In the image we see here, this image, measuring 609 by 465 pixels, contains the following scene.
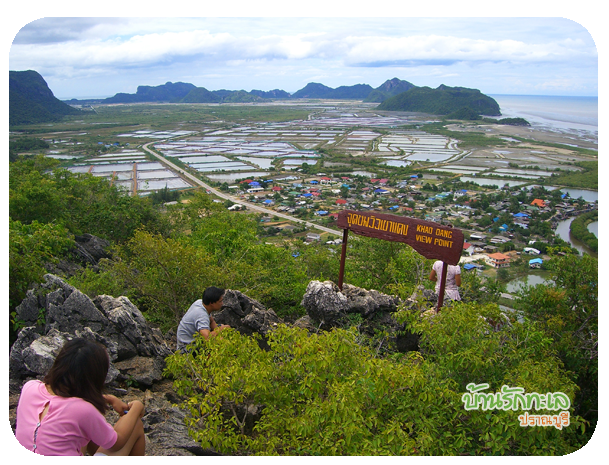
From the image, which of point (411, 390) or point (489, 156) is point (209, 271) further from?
point (489, 156)

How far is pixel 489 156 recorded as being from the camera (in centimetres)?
7556

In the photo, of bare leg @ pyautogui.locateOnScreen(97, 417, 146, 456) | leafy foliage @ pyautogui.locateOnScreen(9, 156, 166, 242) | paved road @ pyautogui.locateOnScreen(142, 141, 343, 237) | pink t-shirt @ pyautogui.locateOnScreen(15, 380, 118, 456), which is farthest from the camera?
paved road @ pyautogui.locateOnScreen(142, 141, 343, 237)

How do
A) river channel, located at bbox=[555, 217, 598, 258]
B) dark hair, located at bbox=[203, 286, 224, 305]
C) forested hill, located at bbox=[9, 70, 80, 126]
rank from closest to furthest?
dark hair, located at bbox=[203, 286, 224, 305]
river channel, located at bbox=[555, 217, 598, 258]
forested hill, located at bbox=[9, 70, 80, 126]

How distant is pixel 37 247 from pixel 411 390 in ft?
18.8

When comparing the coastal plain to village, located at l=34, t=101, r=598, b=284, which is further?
the coastal plain

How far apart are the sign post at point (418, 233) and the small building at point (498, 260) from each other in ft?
74.3

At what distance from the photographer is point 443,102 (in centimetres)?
15925

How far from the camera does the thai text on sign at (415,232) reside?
5.87 m

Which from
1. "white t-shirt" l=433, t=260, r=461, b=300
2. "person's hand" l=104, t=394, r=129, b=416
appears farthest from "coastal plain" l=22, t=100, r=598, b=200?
"person's hand" l=104, t=394, r=129, b=416

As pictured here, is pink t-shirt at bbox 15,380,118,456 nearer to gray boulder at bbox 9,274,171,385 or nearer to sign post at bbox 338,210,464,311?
gray boulder at bbox 9,274,171,385

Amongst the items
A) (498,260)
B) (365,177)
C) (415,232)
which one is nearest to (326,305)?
(415,232)

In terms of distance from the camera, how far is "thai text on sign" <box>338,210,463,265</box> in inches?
231

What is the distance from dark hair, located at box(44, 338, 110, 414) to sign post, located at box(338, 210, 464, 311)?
4369mm

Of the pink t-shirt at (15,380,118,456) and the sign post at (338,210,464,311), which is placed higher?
the sign post at (338,210,464,311)
